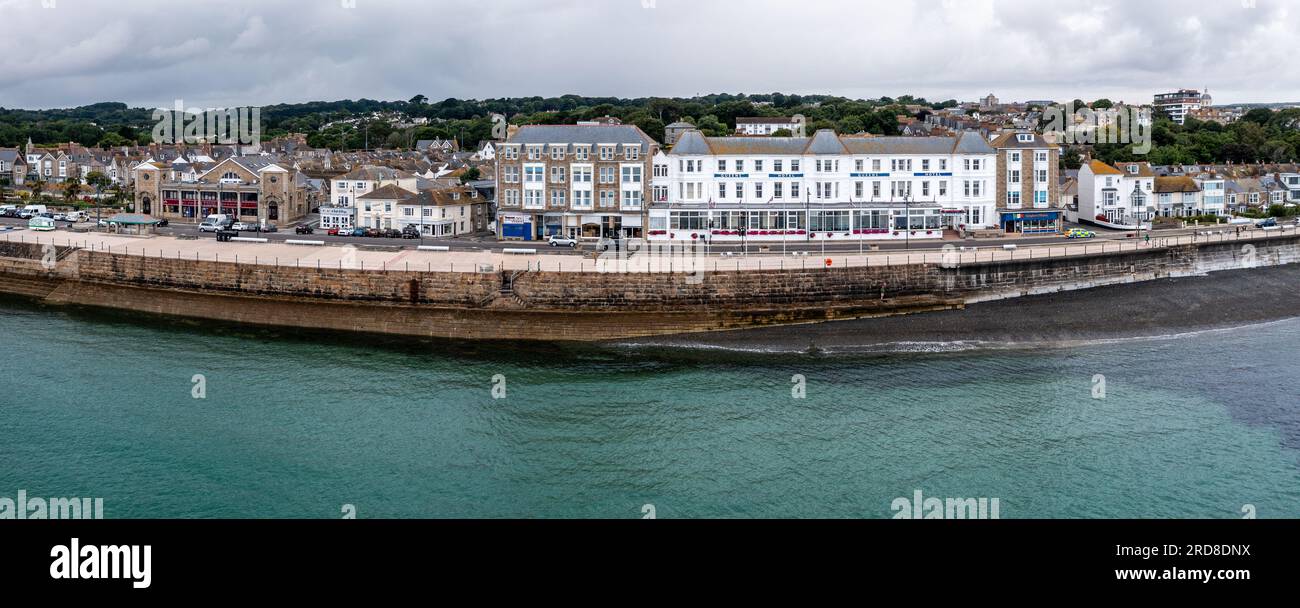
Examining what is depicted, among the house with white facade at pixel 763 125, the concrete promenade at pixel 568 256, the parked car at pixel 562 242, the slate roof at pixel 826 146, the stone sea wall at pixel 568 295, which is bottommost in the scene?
the stone sea wall at pixel 568 295

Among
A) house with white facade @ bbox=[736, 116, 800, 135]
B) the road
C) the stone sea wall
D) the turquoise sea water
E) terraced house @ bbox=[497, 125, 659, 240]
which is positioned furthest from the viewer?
house with white facade @ bbox=[736, 116, 800, 135]

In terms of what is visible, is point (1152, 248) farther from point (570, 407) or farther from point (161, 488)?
point (161, 488)

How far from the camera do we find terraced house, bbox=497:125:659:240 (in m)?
50.4

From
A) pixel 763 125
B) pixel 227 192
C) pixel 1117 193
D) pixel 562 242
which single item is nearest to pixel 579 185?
pixel 562 242

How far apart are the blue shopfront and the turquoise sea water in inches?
703

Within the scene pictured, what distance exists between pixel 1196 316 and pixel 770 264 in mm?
15615

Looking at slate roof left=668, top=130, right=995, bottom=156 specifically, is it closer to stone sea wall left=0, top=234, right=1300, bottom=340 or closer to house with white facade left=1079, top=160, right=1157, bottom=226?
house with white facade left=1079, top=160, right=1157, bottom=226

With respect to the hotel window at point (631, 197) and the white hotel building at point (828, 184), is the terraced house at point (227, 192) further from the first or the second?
the white hotel building at point (828, 184)

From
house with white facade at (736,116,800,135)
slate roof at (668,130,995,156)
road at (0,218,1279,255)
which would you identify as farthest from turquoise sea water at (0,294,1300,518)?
house with white facade at (736,116,800,135)

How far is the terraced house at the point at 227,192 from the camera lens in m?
60.8

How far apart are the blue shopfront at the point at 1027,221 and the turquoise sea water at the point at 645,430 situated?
17.9 metres

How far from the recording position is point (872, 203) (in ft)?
165

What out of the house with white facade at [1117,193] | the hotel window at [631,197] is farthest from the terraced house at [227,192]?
the house with white facade at [1117,193]

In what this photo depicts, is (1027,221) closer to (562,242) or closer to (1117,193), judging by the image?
(1117,193)
